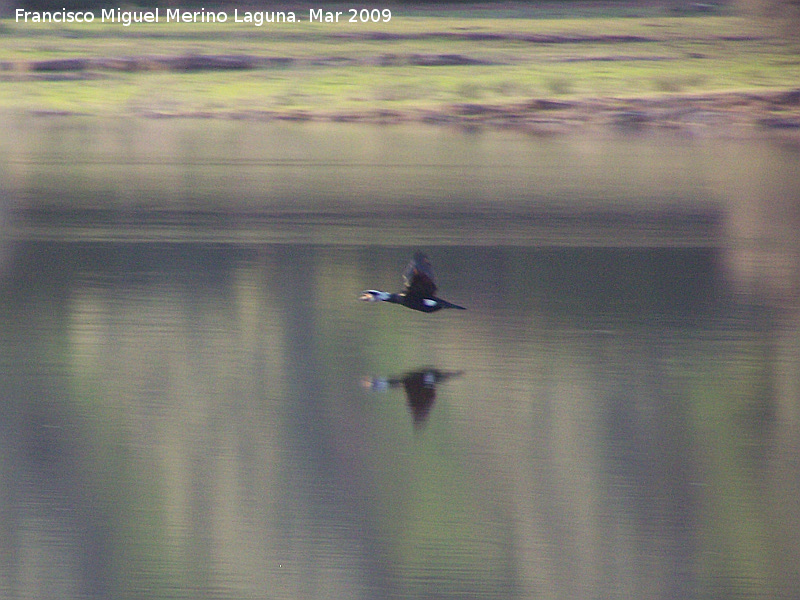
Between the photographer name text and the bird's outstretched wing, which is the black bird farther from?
the photographer name text

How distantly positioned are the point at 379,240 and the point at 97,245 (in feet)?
6.99

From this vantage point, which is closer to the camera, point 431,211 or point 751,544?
point 751,544

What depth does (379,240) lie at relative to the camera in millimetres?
11219

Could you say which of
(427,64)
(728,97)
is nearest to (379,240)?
(728,97)

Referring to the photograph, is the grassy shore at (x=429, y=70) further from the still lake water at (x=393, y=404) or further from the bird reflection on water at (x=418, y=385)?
the bird reflection on water at (x=418, y=385)

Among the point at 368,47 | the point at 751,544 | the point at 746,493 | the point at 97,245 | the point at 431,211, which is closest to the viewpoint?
the point at 751,544

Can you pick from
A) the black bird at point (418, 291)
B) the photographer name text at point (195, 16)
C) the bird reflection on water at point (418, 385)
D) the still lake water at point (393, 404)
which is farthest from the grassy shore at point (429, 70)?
the bird reflection on water at point (418, 385)

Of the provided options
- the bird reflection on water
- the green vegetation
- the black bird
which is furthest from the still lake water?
the green vegetation

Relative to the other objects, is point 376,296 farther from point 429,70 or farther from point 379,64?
point 379,64

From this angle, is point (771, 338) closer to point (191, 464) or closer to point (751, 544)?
point (751, 544)

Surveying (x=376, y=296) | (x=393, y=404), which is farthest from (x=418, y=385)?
(x=376, y=296)

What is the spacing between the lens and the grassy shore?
22562mm

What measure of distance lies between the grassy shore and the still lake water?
987cm

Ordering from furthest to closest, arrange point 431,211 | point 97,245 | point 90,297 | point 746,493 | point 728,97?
point 728,97
point 431,211
point 97,245
point 90,297
point 746,493
